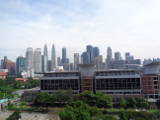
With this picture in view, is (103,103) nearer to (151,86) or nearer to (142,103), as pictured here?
(142,103)

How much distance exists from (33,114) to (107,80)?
40.6 feet

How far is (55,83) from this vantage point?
31.7 m

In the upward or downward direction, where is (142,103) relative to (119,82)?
downward

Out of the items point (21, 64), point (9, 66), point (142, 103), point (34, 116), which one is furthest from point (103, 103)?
→ point (9, 66)

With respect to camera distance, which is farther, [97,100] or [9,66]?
[9,66]

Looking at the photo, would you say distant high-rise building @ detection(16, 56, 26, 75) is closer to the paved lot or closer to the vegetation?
the vegetation

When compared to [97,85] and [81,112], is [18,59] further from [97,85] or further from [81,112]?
[81,112]

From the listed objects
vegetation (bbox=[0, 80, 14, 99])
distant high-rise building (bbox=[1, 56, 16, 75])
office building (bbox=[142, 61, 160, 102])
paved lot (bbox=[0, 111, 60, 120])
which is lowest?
paved lot (bbox=[0, 111, 60, 120])

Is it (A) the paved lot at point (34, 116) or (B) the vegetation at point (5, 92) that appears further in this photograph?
(B) the vegetation at point (5, 92)

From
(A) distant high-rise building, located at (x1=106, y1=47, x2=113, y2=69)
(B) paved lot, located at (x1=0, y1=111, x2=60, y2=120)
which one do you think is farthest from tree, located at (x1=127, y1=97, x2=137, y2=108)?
(A) distant high-rise building, located at (x1=106, y1=47, x2=113, y2=69)

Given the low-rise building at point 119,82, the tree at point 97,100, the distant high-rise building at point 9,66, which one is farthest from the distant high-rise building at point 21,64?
the tree at point 97,100

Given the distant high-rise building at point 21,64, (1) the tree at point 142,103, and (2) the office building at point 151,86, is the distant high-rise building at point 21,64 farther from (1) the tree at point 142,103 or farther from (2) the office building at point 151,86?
(1) the tree at point 142,103

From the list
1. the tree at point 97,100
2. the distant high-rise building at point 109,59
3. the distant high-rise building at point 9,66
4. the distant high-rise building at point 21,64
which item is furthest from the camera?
the distant high-rise building at point 9,66

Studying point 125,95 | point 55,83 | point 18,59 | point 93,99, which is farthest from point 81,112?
point 18,59
